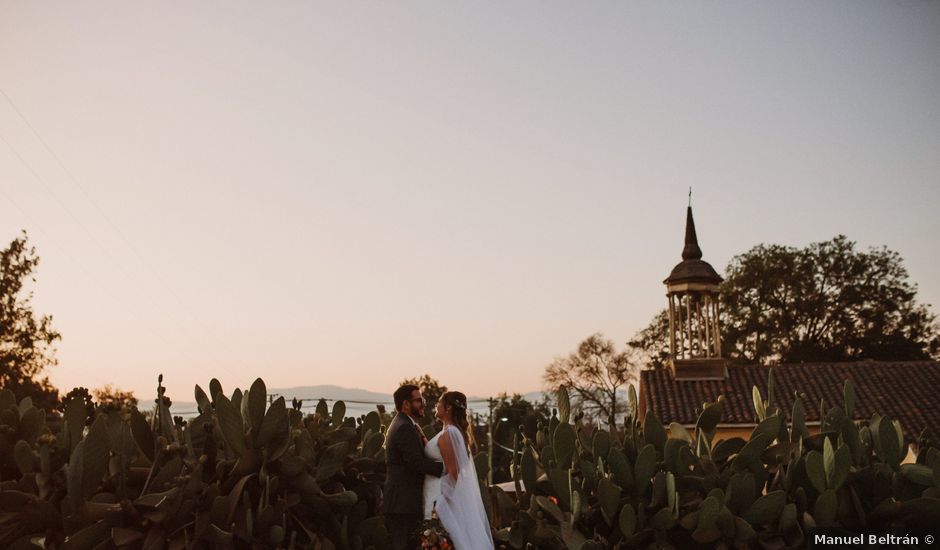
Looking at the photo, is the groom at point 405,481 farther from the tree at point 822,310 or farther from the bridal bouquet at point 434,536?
the tree at point 822,310

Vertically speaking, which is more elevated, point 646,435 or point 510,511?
point 646,435

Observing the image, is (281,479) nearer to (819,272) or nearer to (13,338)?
(13,338)

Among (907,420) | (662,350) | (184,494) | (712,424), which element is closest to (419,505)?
(184,494)

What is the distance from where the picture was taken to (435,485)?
593 cm

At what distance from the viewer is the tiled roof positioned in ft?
89.8

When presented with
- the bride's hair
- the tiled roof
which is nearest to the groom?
the bride's hair

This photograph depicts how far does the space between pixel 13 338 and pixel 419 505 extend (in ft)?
107

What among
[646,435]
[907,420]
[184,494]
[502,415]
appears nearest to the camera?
[184,494]

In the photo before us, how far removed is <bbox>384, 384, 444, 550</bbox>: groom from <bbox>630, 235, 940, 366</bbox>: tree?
37.9 metres

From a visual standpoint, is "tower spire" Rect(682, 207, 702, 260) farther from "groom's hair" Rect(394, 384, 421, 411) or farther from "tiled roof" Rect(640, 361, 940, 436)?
"groom's hair" Rect(394, 384, 421, 411)

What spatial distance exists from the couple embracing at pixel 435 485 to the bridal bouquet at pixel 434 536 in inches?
1.3

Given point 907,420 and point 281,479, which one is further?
point 907,420

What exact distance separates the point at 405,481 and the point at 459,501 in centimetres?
40

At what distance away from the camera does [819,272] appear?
1656 inches
